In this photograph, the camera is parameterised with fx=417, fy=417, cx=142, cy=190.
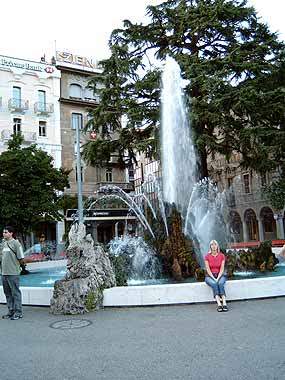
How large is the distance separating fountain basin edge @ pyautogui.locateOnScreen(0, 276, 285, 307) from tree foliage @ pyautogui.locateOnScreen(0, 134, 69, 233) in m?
11.8

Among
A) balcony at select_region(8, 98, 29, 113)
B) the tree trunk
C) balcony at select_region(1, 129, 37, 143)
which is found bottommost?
the tree trunk

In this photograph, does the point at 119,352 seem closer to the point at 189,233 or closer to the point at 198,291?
the point at 198,291

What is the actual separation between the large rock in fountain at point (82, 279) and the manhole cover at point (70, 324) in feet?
2.16

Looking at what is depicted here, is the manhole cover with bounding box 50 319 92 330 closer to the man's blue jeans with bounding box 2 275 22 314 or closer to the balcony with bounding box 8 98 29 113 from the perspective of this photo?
the man's blue jeans with bounding box 2 275 22 314

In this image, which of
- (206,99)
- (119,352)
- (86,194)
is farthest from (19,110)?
(119,352)

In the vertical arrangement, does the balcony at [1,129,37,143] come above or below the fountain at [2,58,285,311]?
above

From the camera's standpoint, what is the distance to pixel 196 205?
1575cm

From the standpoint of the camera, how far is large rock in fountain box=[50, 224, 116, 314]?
7.86 meters

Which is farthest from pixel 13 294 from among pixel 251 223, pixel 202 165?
pixel 251 223

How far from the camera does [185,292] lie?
26.3 ft

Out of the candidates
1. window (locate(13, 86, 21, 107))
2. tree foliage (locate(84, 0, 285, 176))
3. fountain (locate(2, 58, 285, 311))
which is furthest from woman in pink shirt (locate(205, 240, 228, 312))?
window (locate(13, 86, 21, 107))

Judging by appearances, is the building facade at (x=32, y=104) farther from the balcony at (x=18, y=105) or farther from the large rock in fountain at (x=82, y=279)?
the large rock in fountain at (x=82, y=279)

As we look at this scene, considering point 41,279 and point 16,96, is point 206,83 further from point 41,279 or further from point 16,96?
point 16,96

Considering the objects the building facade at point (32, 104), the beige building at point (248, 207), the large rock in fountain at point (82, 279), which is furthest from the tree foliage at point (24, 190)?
the beige building at point (248, 207)
